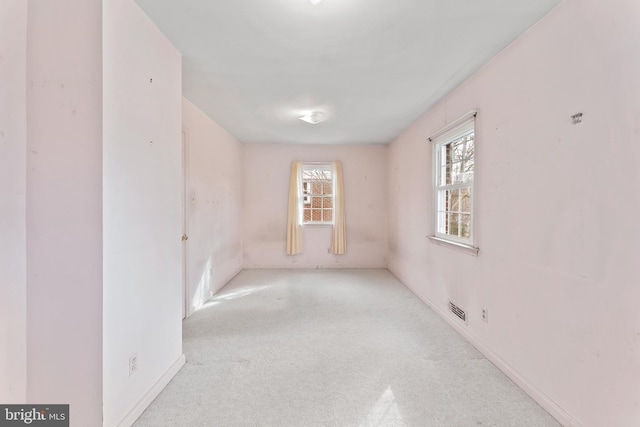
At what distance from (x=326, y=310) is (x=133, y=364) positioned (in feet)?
6.75

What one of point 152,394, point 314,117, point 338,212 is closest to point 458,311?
point 152,394

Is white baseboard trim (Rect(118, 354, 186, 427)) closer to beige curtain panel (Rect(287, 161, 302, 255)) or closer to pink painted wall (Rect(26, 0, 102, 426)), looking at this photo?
pink painted wall (Rect(26, 0, 102, 426))

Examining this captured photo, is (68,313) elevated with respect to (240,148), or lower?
lower

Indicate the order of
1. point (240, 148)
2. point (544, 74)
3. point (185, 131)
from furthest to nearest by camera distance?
point (240, 148)
point (185, 131)
point (544, 74)

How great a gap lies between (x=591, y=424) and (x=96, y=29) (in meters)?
3.14

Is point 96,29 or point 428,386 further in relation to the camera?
point 428,386

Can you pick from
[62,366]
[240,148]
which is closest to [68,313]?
[62,366]

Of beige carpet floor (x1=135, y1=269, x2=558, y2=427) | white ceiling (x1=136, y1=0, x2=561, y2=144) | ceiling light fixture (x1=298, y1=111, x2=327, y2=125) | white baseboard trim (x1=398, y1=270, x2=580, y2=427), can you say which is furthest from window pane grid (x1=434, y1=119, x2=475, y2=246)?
ceiling light fixture (x1=298, y1=111, x2=327, y2=125)

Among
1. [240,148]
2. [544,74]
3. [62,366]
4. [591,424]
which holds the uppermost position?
[240,148]

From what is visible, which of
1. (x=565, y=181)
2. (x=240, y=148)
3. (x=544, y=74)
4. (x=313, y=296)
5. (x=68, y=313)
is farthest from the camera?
(x=240, y=148)

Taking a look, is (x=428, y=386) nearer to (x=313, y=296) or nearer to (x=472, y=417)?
(x=472, y=417)

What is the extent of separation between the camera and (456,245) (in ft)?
8.76

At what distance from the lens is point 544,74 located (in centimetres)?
167

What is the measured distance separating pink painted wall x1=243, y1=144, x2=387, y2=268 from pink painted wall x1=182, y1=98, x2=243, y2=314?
0.44m
